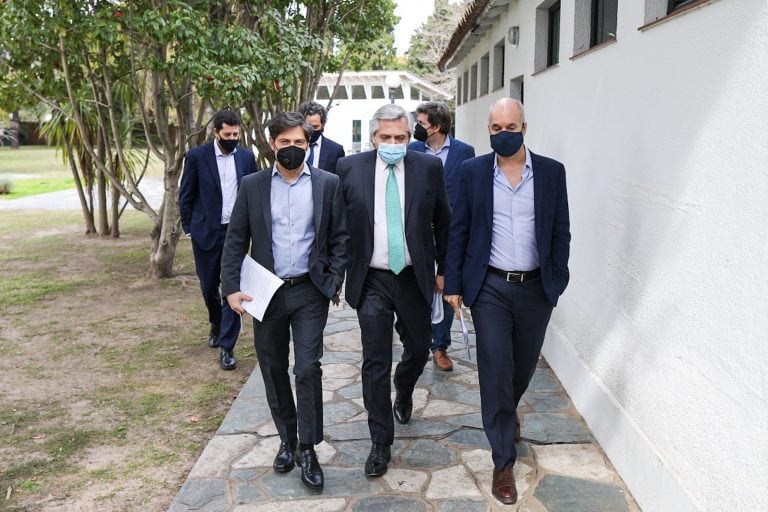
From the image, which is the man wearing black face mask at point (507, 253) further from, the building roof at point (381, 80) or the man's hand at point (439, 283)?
the building roof at point (381, 80)

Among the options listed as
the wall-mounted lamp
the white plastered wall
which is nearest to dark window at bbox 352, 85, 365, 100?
the wall-mounted lamp

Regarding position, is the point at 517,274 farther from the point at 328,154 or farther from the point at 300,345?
the point at 328,154

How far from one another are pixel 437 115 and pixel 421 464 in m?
2.50

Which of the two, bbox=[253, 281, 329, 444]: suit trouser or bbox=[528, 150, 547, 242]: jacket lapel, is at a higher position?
bbox=[528, 150, 547, 242]: jacket lapel

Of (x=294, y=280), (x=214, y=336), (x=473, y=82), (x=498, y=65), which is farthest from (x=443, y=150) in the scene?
(x=473, y=82)

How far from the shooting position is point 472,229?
3.99 m

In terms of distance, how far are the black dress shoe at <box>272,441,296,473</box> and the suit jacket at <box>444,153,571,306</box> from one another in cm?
130

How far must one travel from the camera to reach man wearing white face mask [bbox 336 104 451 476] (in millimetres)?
4094

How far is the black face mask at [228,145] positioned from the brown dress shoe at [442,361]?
2.33 m

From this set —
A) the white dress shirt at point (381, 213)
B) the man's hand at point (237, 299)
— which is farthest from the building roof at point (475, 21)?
the man's hand at point (237, 299)

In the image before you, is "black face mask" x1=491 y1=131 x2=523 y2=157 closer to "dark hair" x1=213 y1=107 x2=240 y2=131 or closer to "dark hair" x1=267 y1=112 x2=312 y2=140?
"dark hair" x1=267 y1=112 x2=312 y2=140

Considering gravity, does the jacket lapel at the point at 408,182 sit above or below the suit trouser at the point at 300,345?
above

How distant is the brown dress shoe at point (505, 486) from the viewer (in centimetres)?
386

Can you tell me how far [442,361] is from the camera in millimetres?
6090
